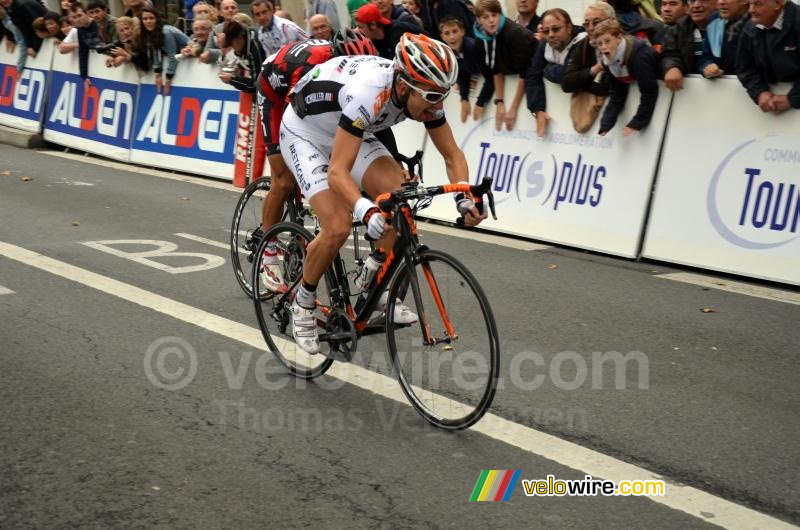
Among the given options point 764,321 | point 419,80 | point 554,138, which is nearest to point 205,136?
point 554,138

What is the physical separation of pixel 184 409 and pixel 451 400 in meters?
1.32

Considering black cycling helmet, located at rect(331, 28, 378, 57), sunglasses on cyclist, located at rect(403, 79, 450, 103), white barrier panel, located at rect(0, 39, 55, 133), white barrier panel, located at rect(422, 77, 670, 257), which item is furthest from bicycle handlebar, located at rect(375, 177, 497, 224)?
white barrier panel, located at rect(0, 39, 55, 133)

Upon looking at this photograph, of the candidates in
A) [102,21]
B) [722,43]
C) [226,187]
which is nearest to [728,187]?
[722,43]

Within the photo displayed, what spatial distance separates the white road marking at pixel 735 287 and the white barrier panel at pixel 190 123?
7.06m

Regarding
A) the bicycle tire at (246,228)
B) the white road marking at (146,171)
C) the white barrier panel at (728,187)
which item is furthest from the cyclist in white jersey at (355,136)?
the white road marking at (146,171)

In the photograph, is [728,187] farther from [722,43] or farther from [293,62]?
[293,62]

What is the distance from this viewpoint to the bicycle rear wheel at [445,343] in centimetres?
478

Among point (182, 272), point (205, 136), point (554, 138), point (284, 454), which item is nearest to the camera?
point (284, 454)

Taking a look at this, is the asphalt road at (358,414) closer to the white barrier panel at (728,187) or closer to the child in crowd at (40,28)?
the white barrier panel at (728,187)

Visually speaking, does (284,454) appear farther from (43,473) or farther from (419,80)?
(419,80)

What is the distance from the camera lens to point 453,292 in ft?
16.1

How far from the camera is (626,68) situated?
379 inches

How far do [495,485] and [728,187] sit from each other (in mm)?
5395

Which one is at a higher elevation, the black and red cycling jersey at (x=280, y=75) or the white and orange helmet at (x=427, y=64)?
the white and orange helmet at (x=427, y=64)
